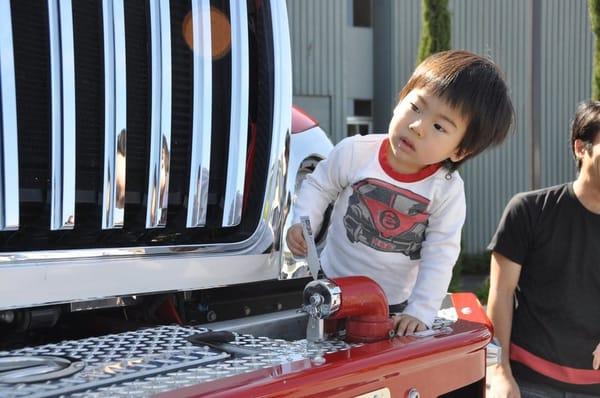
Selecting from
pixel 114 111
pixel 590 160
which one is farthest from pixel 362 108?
pixel 114 111

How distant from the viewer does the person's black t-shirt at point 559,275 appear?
252cm

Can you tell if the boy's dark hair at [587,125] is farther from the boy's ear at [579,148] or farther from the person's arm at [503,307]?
the person's arm at [503,307]

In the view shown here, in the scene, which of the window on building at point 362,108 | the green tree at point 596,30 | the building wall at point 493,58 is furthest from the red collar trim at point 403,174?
the window on building at point 362,108

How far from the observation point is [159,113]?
5.79ft

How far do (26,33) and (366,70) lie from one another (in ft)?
34.7

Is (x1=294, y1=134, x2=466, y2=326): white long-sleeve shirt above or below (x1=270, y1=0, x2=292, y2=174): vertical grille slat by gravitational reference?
below

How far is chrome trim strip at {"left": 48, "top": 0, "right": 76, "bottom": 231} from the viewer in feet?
5.16

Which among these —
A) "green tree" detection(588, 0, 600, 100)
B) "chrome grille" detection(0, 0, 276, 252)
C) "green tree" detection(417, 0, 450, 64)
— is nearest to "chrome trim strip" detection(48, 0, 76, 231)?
"chrome grille" detection(0, 0, 276, 252)

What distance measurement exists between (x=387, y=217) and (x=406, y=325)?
0.31 metres

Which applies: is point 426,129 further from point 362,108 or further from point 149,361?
point 362,108

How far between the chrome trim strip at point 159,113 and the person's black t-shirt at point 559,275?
1.31 meters

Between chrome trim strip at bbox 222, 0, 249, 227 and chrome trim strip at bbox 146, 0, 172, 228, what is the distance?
214mm

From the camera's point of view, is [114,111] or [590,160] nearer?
[114,111]

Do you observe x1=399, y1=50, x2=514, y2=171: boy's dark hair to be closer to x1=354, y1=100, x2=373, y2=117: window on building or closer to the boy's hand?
the boy's hand
